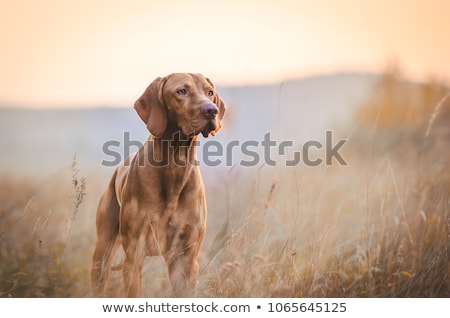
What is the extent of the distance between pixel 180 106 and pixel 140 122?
2.29 metres

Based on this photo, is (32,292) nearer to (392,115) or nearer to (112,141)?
(112,141)

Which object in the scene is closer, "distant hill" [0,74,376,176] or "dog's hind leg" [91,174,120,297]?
"dog's hind leg" [91,174,120,297]

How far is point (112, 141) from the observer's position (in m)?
5.88

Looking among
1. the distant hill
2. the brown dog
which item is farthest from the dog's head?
the distant hill

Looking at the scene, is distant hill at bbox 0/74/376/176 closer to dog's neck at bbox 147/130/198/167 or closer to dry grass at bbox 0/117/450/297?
dog's neck at bbox 147/130/198/167

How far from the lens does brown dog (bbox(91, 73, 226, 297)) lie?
4613 mm

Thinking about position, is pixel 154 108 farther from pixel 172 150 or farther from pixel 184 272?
Result: pixel 184 272

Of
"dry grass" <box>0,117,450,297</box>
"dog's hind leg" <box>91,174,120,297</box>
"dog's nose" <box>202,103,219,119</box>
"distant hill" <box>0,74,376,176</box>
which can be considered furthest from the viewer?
"distant hill" <box>0,74,376,176</box>

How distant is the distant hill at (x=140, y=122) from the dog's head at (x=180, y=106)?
1.61ft

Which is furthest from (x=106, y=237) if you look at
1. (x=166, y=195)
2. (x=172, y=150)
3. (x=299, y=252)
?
(x=299, y=252)

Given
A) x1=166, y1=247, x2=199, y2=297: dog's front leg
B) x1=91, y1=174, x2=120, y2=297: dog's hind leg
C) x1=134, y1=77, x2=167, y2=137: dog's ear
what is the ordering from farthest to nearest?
x1=91, y1=174, x2=120, y2=297: dog's hind leg < x1=166, y1=247, x2=199, y2=297: dog's front leg < x1=134, y1=77, x2=167, y2=137: dog's ear

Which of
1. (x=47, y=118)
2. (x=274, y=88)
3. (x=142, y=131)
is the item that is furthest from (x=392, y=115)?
(x=47, y=118)
